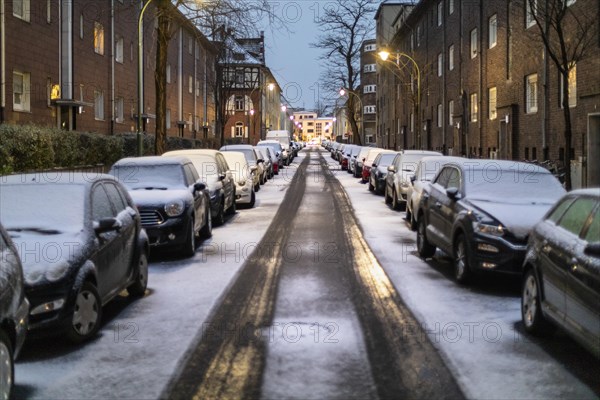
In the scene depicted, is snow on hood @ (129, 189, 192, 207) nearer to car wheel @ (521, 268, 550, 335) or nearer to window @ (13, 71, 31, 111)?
car wheel @ (521, 268, 550, 335)

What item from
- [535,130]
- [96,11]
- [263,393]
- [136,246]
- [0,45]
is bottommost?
[263,393]

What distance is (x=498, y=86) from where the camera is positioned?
29.8 metres

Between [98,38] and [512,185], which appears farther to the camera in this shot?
[98,38]

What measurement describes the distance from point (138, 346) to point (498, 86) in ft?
84.4

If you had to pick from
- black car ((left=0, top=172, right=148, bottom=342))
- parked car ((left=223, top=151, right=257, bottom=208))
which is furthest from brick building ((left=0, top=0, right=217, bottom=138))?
black car ((left=0, top=172, right=148, bottom=342))

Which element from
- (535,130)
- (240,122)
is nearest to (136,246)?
(535,130)

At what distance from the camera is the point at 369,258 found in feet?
39.0

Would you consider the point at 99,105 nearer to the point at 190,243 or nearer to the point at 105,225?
the point at 190,243

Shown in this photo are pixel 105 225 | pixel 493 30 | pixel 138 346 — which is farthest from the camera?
pixel 493 30

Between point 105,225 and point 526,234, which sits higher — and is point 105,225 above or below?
above

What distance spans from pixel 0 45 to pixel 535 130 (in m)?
17.7

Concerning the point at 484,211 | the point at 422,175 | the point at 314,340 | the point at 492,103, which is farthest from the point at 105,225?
the point at 492,103

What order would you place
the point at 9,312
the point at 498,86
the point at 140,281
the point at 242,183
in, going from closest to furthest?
the point at 9,312 → the point at 140,281 → the point at 242,183 → the point at 498,86

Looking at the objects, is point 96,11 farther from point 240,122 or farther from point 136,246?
point 240,122
